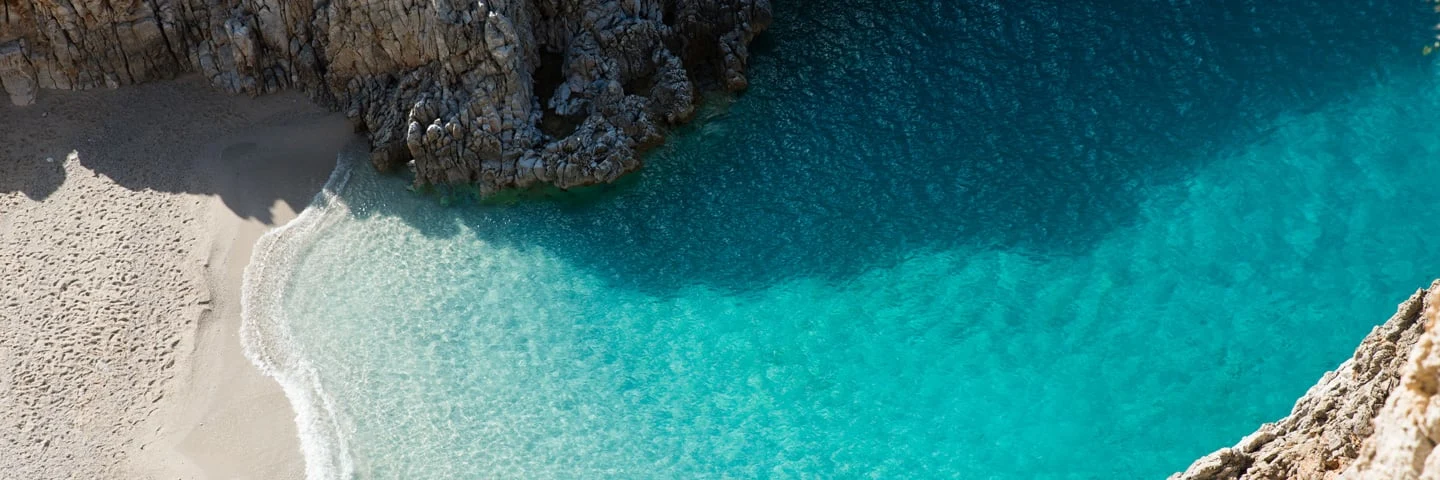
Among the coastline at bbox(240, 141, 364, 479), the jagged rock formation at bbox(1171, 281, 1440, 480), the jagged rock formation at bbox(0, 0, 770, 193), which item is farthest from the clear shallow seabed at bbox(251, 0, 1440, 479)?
the jagged rock formation at bbox(1171, 281, 1440, 480)

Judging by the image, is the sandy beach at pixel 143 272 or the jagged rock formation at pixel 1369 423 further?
the sandy beach at pixel 143 272

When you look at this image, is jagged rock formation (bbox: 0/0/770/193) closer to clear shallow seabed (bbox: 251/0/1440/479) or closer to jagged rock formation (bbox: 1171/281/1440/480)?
clear shallow seabed (bbox: 251/0/1440/479)

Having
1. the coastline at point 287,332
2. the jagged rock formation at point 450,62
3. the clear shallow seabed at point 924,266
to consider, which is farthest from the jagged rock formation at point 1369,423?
the jagged rock formation at point 450,62

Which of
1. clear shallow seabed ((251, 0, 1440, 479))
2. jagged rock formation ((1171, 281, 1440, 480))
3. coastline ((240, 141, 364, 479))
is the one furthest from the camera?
coastline ((240, 141, 364, 479))

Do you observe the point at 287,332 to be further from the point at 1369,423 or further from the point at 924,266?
the point at 1369,423

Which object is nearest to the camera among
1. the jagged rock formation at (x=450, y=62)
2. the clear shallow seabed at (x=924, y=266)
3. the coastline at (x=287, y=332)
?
the clear shallow seabed at (x=924, y=266)

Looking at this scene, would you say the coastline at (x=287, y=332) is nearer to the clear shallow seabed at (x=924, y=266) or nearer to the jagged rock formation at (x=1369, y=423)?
the clear shallow seabed at (x=924, y=266)
